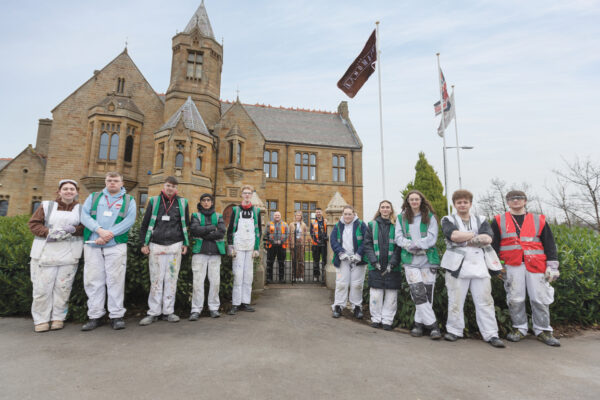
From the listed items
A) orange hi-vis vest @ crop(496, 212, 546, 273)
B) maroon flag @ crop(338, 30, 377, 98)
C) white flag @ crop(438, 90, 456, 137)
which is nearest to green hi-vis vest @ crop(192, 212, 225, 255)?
orange hi-vis vest @ crop(496, 212, 546, 273)

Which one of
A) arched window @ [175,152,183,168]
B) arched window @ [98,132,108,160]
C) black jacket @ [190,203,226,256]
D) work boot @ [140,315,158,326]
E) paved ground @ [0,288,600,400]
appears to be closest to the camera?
paved ground @ [0,288,600,400]

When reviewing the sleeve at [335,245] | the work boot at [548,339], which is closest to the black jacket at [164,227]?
the sleeve at [335,245]

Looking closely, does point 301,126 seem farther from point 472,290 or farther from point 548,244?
point 472,290

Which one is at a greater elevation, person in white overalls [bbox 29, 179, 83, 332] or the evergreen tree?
the evergreen tree

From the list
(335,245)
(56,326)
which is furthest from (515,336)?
(56,326)

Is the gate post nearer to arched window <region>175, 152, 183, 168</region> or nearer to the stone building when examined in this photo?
the stone building

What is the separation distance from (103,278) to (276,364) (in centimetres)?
293

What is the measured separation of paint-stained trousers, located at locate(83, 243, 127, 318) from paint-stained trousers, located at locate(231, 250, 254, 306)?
1.75 metres

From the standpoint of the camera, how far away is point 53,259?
417cm

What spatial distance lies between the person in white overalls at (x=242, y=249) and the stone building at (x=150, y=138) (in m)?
9.79

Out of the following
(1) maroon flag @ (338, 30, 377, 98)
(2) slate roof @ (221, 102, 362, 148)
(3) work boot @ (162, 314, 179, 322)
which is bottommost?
(3) work boot @ (162, 314, 179, 322)

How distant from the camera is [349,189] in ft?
82.4

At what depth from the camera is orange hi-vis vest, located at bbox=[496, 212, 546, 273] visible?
4090mm

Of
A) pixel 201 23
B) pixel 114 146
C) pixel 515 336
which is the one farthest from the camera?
pixel 201 23
